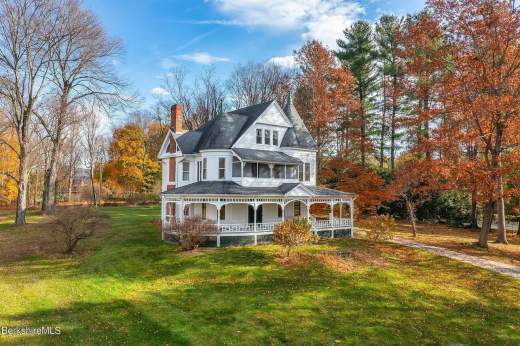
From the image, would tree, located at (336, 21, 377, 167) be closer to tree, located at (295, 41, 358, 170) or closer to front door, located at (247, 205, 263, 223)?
tree, located at (295, 41, 358, 170)

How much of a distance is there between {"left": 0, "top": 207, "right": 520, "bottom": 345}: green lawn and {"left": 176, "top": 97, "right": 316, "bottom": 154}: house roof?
30.1 ft

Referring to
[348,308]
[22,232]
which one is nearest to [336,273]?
[348,308]

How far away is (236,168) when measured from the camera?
77.8 ft

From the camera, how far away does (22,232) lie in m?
24.1

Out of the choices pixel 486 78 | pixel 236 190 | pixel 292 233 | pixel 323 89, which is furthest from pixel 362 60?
pixel 292 233

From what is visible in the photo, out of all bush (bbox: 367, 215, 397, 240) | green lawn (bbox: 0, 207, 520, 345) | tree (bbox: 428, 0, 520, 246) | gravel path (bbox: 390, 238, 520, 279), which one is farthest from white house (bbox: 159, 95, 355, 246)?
tree (bbox: 428, 0, 520, 246)

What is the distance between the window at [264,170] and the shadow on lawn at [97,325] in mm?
13944

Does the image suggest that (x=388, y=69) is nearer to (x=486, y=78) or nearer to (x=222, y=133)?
(x=486, y=78)

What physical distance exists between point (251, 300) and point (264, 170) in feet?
43.1

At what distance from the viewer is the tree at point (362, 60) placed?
3828cm

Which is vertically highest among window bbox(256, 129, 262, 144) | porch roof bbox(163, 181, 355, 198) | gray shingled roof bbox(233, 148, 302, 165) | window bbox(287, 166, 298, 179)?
window bbox(256, 129, 262, 144)

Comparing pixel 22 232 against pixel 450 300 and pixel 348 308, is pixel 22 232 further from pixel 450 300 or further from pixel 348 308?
pixel 450 300

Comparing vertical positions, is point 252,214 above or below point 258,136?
below

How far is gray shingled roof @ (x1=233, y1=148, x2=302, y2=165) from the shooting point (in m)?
22.7
